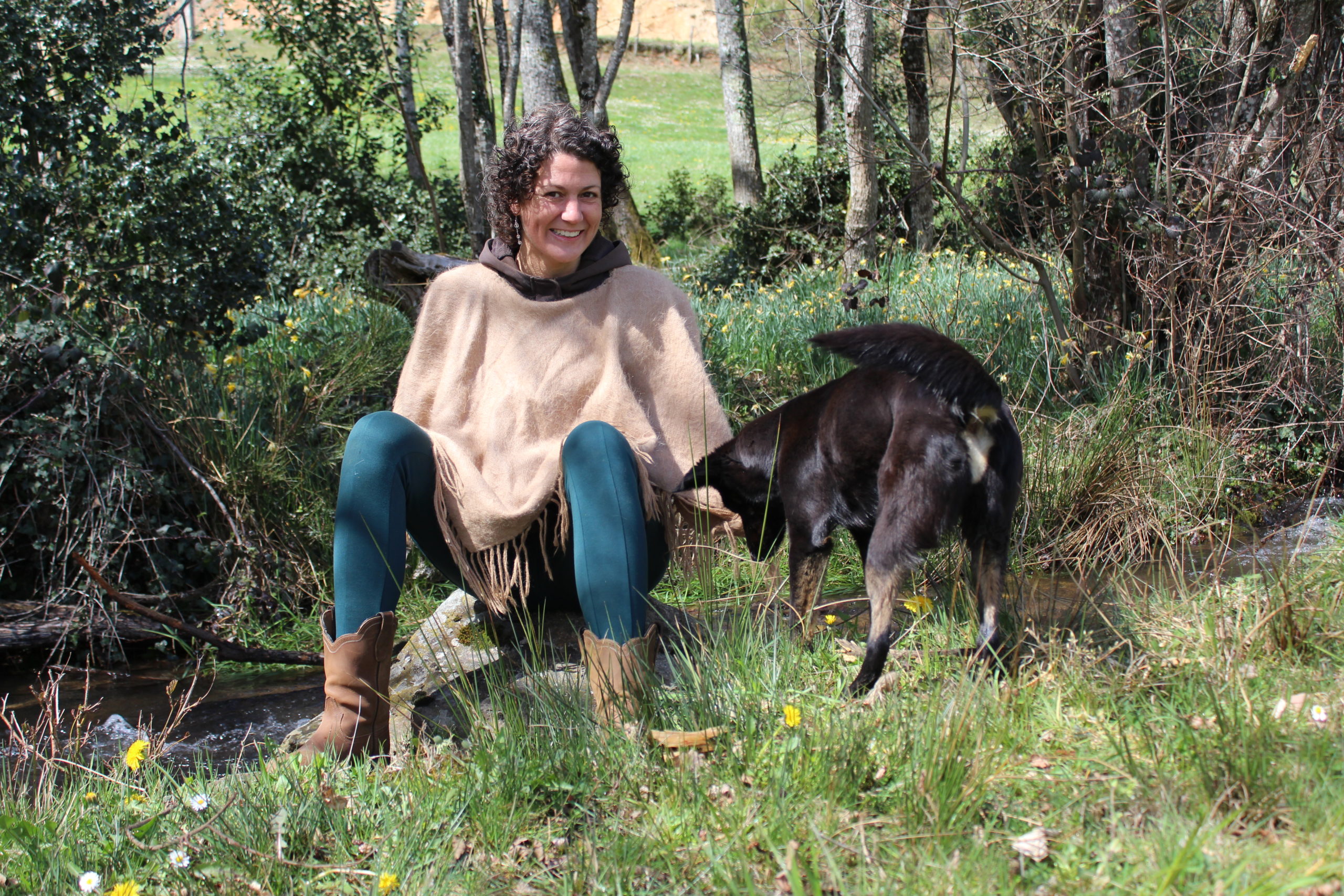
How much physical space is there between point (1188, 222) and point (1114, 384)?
877 millimetres

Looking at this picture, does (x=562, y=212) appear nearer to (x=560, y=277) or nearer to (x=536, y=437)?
(x=560, y=277)

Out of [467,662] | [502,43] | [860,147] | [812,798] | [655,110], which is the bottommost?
[467,662]

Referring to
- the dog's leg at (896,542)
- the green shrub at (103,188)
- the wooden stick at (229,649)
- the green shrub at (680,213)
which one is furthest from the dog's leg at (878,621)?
the green shrub at (680,213)

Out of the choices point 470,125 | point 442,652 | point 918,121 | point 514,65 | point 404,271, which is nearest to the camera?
point 442,652

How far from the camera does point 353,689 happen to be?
2744 millimetres

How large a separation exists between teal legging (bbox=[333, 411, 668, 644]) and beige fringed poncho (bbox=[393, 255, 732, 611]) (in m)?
0.14

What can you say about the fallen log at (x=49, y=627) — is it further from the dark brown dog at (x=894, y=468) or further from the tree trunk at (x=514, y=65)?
the tree trunk at (x=514, y=65)

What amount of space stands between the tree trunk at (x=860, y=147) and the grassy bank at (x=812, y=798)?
573 centimetres

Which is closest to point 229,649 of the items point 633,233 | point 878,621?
point 878,621

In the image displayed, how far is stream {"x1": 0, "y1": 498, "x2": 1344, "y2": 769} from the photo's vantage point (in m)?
3.49

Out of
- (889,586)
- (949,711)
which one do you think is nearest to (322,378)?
(889,586)

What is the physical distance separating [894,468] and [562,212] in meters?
1.26

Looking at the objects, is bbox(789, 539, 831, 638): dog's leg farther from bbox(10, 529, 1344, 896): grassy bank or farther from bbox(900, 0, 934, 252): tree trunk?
bbox(900, 0, 934, 252): tree trunk

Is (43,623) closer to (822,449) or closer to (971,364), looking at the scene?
(822,449)
